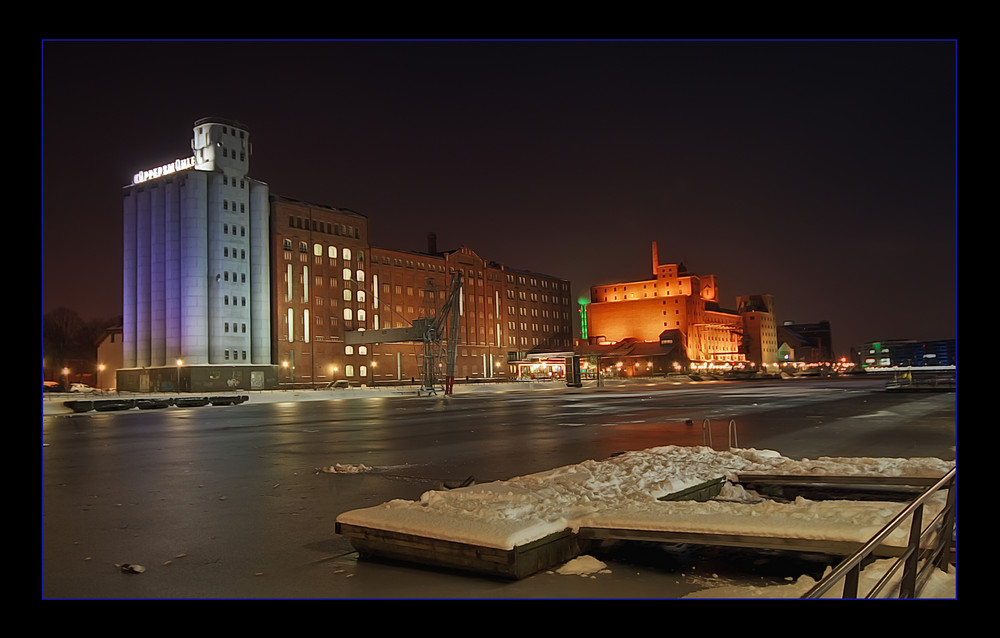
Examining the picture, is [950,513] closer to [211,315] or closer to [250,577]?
[250,577]

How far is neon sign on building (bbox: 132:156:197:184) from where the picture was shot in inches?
3457

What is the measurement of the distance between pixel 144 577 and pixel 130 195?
95.5 meters

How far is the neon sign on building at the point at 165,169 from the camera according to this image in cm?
8781

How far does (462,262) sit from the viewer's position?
5335 inches

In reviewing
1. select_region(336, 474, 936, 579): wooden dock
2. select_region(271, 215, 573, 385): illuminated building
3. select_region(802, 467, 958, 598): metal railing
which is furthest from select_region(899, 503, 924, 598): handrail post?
select_region(271, 215, 573, 385): illuminated building

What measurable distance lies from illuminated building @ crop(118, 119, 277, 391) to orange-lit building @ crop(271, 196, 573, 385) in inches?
206

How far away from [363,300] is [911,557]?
10785cm

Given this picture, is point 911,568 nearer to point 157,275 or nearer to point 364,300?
point 157,275

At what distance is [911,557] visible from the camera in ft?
17.3

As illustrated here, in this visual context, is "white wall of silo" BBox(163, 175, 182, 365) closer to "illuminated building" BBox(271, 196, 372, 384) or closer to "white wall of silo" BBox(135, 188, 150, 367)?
"white wall of silo" BBox(135, 188, 150, 367)

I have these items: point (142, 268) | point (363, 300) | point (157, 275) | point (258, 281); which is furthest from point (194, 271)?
point (363, 300)

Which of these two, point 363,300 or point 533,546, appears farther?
point 363,300

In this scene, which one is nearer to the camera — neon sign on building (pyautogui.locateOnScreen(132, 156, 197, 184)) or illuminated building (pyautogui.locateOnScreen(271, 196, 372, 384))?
neon sign on building (pyautogui.locateOnScreen(132, 156, 197, 184))
